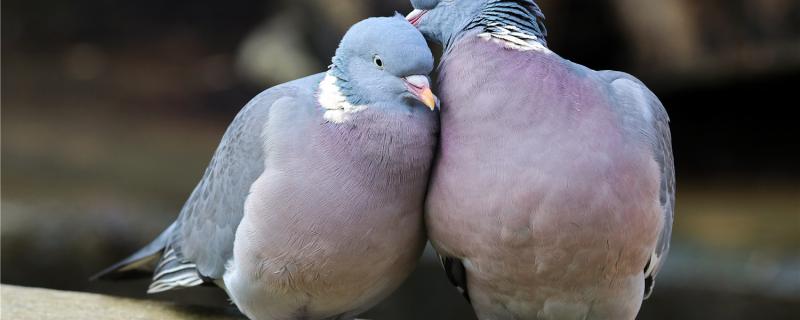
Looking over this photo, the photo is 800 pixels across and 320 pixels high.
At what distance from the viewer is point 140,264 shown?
12.2ft

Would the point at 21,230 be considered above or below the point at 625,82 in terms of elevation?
below

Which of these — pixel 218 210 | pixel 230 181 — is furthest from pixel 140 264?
pixel 230 181

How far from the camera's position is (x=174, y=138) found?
27.2 ft

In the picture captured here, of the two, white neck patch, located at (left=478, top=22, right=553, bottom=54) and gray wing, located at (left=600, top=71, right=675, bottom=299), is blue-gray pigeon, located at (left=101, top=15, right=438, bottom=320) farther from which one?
gray wing, located at (left=600, top=71, right=675, bottom=299)

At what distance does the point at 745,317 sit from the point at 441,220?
3.57 meters

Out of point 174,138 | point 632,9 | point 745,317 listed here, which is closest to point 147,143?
point 174,138

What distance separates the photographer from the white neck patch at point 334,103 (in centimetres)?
279

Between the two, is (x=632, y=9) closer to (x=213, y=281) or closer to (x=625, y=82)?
(x=625, y=82)

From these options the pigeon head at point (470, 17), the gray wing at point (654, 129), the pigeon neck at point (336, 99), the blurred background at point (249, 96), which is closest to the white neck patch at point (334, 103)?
the pigeon neck at point (336, 99)

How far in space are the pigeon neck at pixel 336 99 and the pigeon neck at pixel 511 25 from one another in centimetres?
44

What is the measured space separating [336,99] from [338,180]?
26 centimetres

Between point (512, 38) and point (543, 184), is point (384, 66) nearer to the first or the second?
point (512, 38)

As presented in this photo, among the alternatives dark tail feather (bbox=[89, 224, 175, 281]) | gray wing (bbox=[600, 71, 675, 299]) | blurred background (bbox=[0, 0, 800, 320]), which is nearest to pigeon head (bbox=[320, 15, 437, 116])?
gray wing (bbox=[600, 71, 675, 299])

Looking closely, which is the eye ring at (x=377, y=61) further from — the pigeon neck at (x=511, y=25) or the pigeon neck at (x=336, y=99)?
the pigeon neck at (x=511, y=25)
